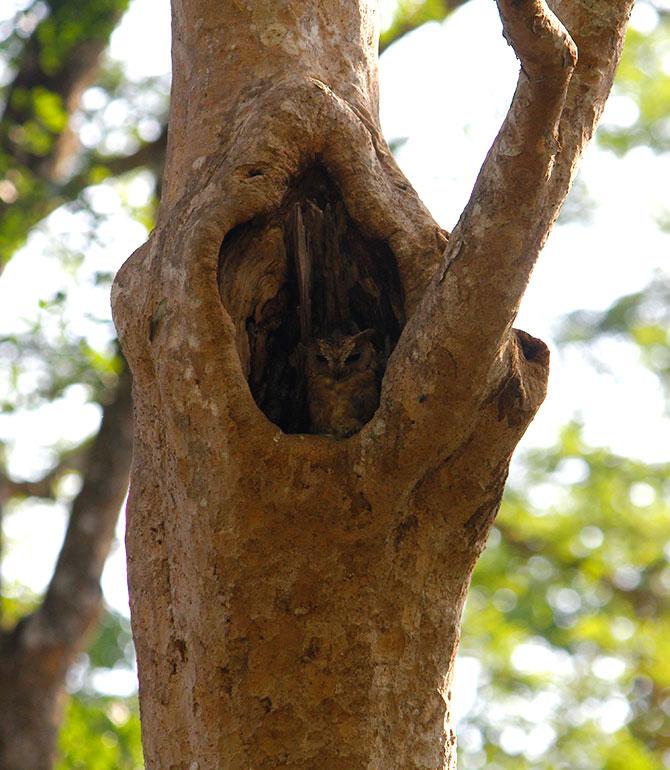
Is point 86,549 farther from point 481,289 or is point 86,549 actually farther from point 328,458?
point 481,289

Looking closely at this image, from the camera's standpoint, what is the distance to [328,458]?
8.82 ft

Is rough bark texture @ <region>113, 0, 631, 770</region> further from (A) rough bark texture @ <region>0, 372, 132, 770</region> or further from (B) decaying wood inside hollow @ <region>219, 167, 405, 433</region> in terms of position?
(A) rough bark texture @ <region>0, 372, 132, 770</region>

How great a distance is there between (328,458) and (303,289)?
0.68 m

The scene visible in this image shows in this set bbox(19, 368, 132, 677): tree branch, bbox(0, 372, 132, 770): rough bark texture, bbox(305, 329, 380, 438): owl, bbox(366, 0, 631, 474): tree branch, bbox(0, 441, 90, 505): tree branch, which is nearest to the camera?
bbox(366, 0, 631, 474): tree branch

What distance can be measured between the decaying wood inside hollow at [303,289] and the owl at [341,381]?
0.12 ft

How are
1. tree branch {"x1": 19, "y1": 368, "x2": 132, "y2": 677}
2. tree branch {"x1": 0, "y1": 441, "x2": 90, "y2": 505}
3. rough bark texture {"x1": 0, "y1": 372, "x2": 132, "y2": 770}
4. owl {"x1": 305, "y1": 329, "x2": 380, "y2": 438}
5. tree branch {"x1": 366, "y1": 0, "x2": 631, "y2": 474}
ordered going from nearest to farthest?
tree branch {"x1": 366, "y1": 0, "x2": 631, "y2": 474}, owl {"x1": 305, "y1": 329, "x2": 380, "y2": 438}, rough bark texture {"x1": 0, "y1": 372, "x2": 132, "y2": 770}, tree branch {"x1": 19, "y1": 368, "x2": 132, "y2": 677}, tree branch {"x1": 0, "y1": 441, "x2": 90, "y2": 505}

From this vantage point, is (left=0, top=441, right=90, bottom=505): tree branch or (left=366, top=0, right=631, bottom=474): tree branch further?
(left=0, top=441, right=90, bottom=505): tree branch

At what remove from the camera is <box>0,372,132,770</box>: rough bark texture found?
643 cm

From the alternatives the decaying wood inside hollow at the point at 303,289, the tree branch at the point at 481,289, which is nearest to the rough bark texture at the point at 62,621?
the decaying wood inside hollow at the point at 303,289

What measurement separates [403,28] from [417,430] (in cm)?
716

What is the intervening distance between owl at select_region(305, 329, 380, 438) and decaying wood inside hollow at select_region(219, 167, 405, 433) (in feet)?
0.12

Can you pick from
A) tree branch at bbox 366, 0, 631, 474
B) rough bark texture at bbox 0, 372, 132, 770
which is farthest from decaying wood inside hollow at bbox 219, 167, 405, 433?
rough bark texture at bbox 0, 372, 132, 770

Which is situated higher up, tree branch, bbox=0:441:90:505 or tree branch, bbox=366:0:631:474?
tree branch, bbox=0:441:90:505

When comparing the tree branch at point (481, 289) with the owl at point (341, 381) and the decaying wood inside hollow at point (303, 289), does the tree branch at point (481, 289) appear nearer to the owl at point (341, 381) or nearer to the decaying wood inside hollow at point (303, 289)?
the owl at point (341, 381)
